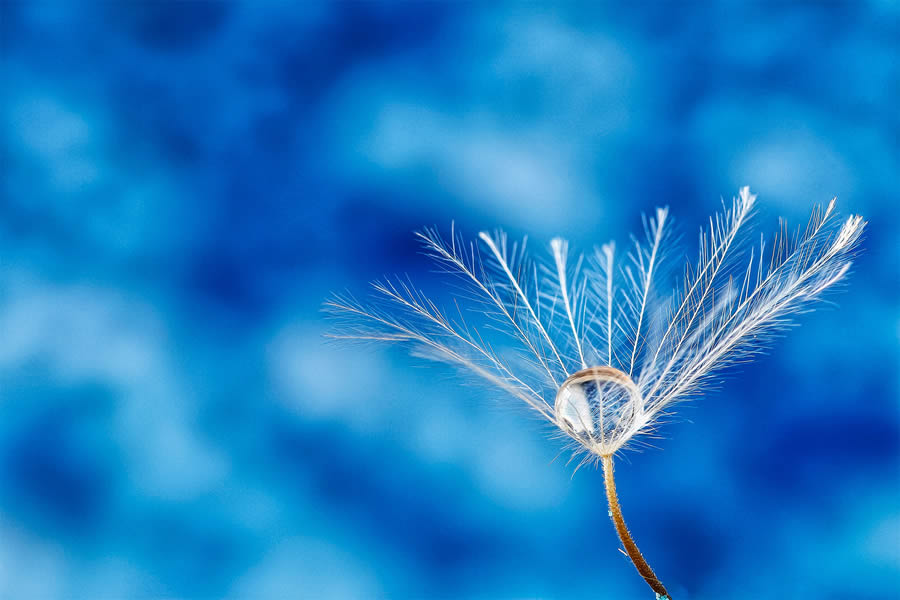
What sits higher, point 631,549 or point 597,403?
point 597,403

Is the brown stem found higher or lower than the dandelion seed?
lower

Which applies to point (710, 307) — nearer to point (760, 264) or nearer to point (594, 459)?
point (760, 264)

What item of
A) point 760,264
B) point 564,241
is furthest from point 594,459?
point 760,264

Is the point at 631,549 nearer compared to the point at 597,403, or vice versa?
the point at 631,549

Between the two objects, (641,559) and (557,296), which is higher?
(557,296)

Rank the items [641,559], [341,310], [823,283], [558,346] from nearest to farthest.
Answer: [641,559] < [823,283] < [558,346] < [341,310]

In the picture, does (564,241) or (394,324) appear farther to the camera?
(394,324)

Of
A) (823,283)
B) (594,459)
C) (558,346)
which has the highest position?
(823,283)

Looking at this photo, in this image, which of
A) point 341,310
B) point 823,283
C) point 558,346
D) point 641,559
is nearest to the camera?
point 641,559

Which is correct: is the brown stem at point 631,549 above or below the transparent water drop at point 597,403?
below

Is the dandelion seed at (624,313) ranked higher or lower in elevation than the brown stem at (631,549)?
higher

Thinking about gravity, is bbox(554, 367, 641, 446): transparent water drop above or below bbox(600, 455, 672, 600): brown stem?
above
